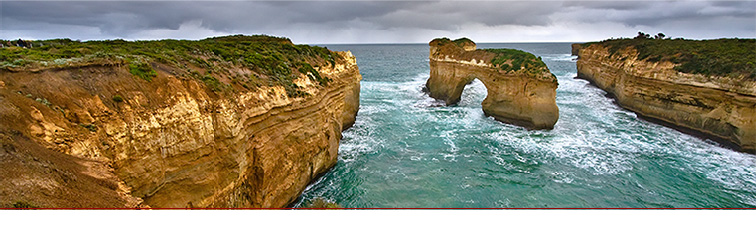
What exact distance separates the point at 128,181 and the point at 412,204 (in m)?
9.51

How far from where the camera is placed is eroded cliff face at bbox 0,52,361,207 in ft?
21.5

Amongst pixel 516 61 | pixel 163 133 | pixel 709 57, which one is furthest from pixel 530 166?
pixel 709 57

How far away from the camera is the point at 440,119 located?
26547 mm

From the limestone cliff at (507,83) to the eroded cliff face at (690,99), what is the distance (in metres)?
8.30

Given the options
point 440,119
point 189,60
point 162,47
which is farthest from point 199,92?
point 440,119

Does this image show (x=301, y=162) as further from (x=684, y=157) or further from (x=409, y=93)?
(x=409, y=93)

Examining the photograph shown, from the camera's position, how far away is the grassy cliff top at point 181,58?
27.8 feet

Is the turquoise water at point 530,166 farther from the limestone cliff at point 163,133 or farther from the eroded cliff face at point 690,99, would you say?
the limestone cliff at point 163,133

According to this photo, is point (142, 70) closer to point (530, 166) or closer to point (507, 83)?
point (530, 166)

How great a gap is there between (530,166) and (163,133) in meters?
16.0

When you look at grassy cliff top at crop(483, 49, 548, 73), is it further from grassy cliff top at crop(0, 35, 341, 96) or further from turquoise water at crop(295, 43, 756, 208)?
grassy cliff top at crop(0, 35, 341, 96)

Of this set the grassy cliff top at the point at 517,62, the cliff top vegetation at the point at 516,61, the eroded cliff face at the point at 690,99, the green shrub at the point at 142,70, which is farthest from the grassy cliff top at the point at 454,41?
the green shrub at the point at 142,70

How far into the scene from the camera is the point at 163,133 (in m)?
8.59

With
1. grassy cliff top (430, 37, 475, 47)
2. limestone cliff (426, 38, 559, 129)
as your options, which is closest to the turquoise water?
limestone cliff (426, 38, 559, 129)
